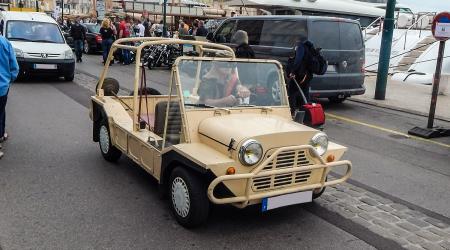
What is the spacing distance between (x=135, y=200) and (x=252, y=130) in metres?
1.61

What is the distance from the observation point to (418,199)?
533 cm

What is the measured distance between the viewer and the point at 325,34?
1041cm

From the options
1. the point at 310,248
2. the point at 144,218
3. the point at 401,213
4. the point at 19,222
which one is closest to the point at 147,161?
the point at 144,218

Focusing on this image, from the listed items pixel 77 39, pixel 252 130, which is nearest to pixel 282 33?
pixel 252 130

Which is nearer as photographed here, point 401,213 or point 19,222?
point 19,222

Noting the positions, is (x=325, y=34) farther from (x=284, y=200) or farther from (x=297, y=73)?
(x=284, y=200)

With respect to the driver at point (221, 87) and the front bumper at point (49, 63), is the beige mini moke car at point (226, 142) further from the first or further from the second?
the front bumper at point (49, 63)

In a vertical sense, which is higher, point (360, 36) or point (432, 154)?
point (360, 36)

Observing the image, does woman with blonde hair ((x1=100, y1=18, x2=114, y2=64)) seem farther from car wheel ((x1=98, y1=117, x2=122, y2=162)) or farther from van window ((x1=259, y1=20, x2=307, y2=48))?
car wheel ((x1=98, y1=117, x2=122, y2=162))

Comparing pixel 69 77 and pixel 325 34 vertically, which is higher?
pixel 325 34

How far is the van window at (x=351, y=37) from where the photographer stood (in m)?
10.7

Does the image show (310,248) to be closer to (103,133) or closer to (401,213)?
(401,213)

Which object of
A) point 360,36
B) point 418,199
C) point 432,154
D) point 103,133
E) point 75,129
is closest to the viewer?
point 418,199

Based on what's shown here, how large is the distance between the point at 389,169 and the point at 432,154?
144 cm
